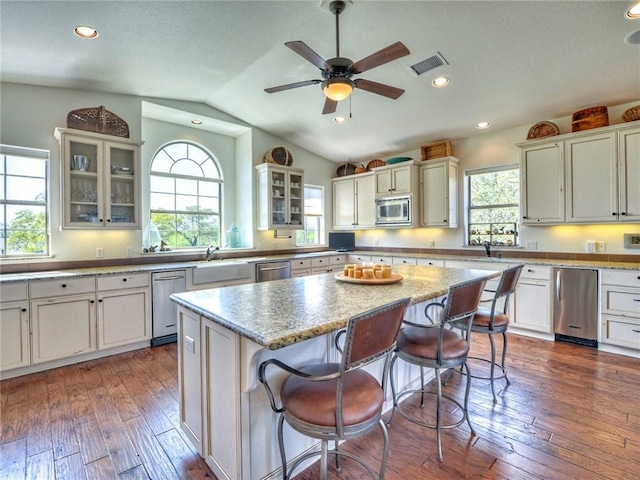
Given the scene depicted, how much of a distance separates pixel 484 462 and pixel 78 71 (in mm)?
4564

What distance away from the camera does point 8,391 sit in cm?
255

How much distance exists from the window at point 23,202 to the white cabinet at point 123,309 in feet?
2.88

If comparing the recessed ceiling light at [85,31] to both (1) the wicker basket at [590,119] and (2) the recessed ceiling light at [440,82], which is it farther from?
(1) the wicker basket at [590,119]

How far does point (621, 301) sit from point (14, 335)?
5.73m

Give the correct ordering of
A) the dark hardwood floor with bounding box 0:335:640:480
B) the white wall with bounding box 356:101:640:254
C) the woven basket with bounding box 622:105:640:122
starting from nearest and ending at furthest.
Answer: the dark hardwood floor with bounding box 0:335:640:480 → the woven basket with bounding box 622:105:640:122 → the white wall with bounding box 356:101:640:254

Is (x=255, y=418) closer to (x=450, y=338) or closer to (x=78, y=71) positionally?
(x=450, y=338)

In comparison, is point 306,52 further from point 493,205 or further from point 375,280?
point 493,205

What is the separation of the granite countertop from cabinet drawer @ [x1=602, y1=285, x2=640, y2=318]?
74.2 inches

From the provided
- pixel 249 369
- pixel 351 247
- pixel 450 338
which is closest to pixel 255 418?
pixel 249 369

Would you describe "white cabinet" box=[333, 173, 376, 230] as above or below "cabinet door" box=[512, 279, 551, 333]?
above

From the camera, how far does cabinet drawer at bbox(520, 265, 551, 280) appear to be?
3600mm

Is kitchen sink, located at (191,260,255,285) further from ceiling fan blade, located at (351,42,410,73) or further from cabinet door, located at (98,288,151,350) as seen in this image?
ceiling fan blade, located at (351,42,410,73)

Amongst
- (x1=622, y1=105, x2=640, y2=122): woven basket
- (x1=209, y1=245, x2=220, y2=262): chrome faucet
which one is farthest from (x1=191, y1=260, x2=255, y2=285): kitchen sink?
(x1=622, y1=105, x2=640, y2=122): woven basket

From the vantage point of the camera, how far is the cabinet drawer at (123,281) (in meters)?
3.20
